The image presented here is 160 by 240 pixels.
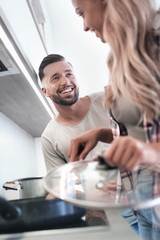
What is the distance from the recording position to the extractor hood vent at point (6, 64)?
2.84 ft

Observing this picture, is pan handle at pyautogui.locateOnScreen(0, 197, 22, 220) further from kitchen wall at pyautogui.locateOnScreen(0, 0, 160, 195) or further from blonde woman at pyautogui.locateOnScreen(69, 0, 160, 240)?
Answer: kitchen wall at pyautogui.locateOnScreen(0, 0, 160, 195)

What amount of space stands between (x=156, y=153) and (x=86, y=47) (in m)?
2.13

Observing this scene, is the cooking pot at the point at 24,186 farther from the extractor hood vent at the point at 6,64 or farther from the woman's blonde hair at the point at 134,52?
the woman's blonde hair at the point at 134,52

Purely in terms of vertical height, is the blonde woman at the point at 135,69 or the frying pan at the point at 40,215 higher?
the blonde woman at the point at 135,69

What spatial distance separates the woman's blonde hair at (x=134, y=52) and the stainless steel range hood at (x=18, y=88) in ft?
1.53

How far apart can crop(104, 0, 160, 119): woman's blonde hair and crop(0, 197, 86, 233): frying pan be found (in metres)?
0.30

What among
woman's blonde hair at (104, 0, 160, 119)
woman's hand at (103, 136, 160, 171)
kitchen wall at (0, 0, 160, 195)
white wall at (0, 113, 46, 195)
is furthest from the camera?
kitchen wall at (0, 0, 160, 195)

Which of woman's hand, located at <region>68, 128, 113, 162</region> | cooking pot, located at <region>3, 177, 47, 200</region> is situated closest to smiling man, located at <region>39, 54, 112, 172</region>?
cooking pot, located at <region>3, 177, 47, 200</region>

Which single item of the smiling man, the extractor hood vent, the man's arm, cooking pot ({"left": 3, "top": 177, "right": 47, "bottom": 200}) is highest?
the extractor hood vent

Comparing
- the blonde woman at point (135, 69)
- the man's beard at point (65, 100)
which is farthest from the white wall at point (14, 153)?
the blonde woman at point (135, 69)

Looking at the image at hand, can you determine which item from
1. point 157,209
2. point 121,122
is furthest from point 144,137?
point 157,209

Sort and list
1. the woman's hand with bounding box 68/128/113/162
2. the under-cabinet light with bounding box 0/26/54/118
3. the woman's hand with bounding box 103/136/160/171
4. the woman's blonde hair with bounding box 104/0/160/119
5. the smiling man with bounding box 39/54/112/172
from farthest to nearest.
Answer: the smiling man with bounding box 39/54/112/172
the under-cabinet light with bounding box 0/26/54/118
the woman's hand with bounding box 68/128/113/162
the woman's blonde hair with bounding box 104/0/160/119
the woman's hand with bounding box 103/136/160/171

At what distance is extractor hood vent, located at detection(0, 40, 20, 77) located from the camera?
865mm

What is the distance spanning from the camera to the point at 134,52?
0.46 metres
